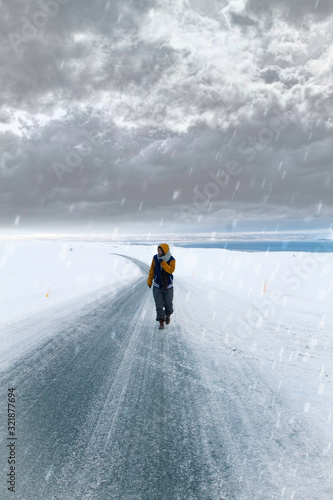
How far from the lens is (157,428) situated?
9.95 ft

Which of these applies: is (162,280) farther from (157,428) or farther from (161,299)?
(157,428)

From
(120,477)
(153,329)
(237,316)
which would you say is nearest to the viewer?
(120,477)

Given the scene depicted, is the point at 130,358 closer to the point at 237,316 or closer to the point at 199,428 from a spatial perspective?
the point at 199,428

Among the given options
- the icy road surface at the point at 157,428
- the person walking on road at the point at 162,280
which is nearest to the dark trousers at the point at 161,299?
the person walking on road at the point at 162,280

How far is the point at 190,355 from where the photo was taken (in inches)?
Result: 210

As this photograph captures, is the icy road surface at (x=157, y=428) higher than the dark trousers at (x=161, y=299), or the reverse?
the dark trousers at (x=161, y=299)

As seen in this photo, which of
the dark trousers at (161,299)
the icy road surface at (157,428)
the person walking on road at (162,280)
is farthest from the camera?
the dark trousers at (161,299)

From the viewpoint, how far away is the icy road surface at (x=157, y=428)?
228 centimetres

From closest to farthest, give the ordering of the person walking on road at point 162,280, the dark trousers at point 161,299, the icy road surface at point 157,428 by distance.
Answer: the icy road surface at point 157,428 → the person walking on road at point 162,280 → the dark trousers at point 161,299

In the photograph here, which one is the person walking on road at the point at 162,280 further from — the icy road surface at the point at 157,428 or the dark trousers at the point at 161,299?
the icy road surface at the point at 157,428

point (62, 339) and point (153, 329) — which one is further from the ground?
point (153, 329)

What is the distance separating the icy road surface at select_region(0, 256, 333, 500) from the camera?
228 centimetres

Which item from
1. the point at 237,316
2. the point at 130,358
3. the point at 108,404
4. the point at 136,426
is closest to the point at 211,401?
the point at 136,426

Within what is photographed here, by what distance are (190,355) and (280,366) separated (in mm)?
1655
